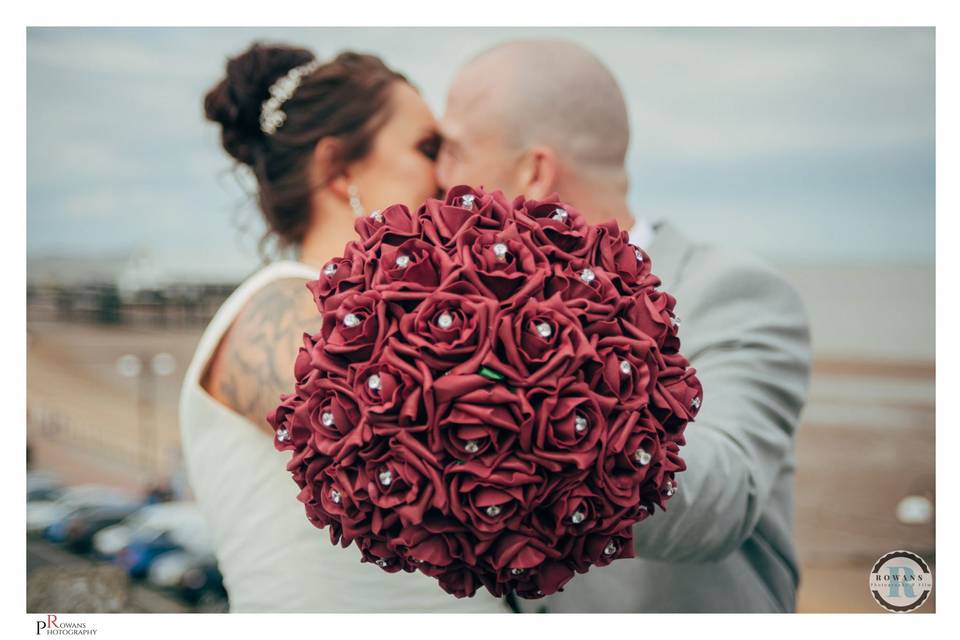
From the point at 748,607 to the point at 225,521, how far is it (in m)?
1.19

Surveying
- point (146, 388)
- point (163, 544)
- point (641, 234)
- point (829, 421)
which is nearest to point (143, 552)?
point (163, 544)

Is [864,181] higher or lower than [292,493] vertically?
higher

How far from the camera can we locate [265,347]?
171cm

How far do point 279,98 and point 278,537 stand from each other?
3.28 ft

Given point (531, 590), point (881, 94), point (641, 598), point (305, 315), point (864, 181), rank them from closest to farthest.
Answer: point (531, 590)
point (305, 315)
point (641, 598)
point (881, 94)
point (864, 181)

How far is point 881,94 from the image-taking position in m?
3.06

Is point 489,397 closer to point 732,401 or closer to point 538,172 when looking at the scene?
point 732,401

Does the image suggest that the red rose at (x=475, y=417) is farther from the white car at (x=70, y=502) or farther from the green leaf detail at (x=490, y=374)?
the white car at (x=70, y=502)

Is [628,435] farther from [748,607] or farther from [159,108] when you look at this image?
[159,108]

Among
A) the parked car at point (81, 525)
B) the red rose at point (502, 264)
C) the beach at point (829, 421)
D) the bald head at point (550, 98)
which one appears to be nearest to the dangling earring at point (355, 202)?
the bald head at point (550, 98)
